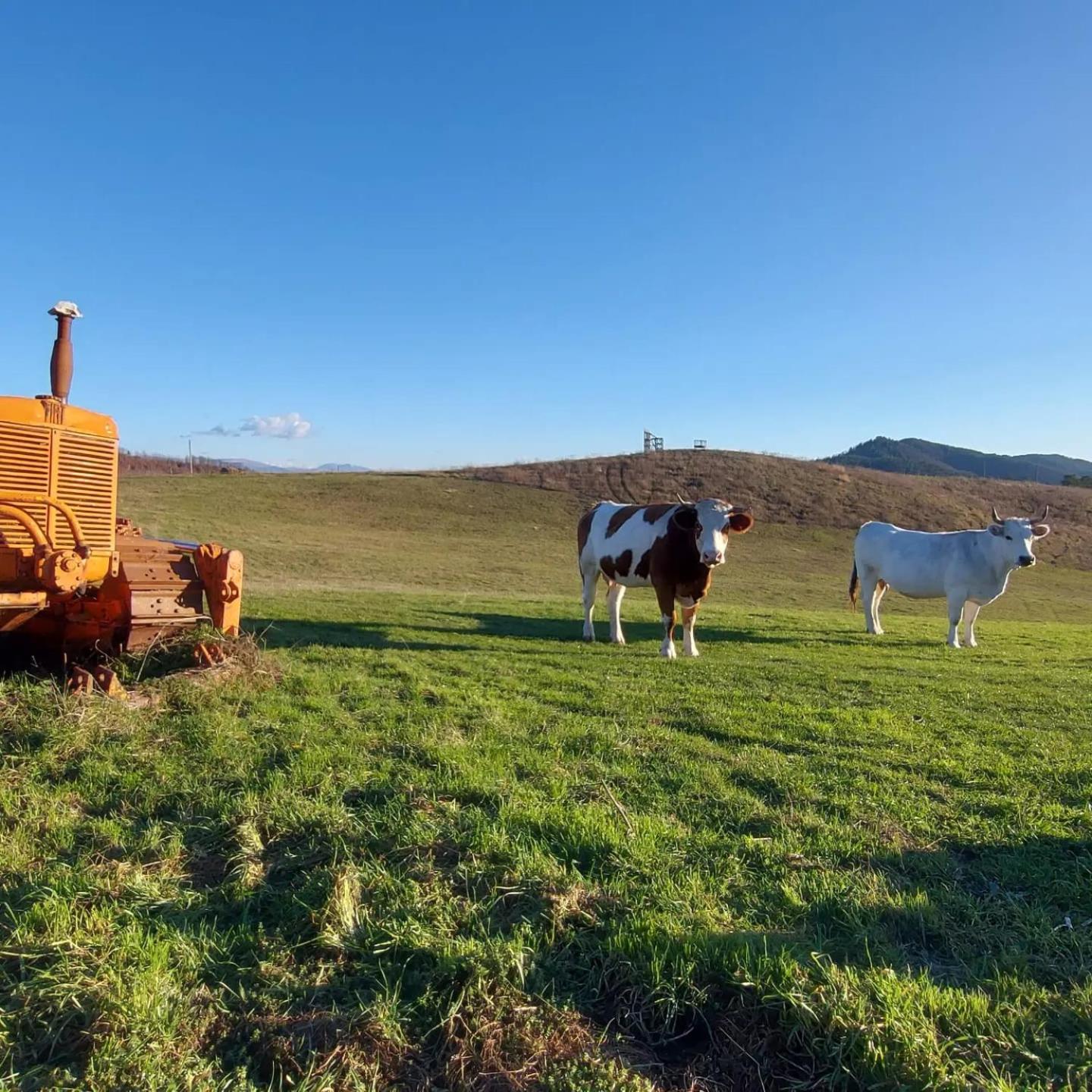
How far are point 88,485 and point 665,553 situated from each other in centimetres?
735

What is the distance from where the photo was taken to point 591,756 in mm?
5348

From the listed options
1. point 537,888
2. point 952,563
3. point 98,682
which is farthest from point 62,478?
point 952,563

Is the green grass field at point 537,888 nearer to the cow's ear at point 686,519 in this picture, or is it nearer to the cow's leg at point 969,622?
the cow's ear at point 686,519

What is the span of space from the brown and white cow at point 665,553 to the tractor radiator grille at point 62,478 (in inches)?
272

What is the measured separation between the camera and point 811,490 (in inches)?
2069

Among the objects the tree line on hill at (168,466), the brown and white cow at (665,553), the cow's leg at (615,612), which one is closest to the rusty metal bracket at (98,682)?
the brown and white cow at (665,553)

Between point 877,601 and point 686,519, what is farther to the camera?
point 877,601

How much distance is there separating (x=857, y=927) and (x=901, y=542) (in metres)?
13.1

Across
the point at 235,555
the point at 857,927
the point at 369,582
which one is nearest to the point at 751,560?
the point at 369,582

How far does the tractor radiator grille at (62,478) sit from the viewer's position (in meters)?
6.02

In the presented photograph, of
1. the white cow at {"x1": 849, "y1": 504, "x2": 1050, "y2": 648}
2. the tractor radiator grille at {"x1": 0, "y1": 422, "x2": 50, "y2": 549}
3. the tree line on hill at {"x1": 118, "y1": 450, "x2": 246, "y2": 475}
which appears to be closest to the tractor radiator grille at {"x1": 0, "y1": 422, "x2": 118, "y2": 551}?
the tractor radiator grille at {"x1": 0, "y1": 422, "x2": 50, "y2": 549}

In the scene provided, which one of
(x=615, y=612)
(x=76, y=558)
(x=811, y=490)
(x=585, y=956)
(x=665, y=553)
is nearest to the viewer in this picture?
(x=585, y=956)

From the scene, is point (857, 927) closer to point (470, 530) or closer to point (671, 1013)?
point (671, 1013)

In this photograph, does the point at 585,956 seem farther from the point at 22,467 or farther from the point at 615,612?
the point at 615,612
